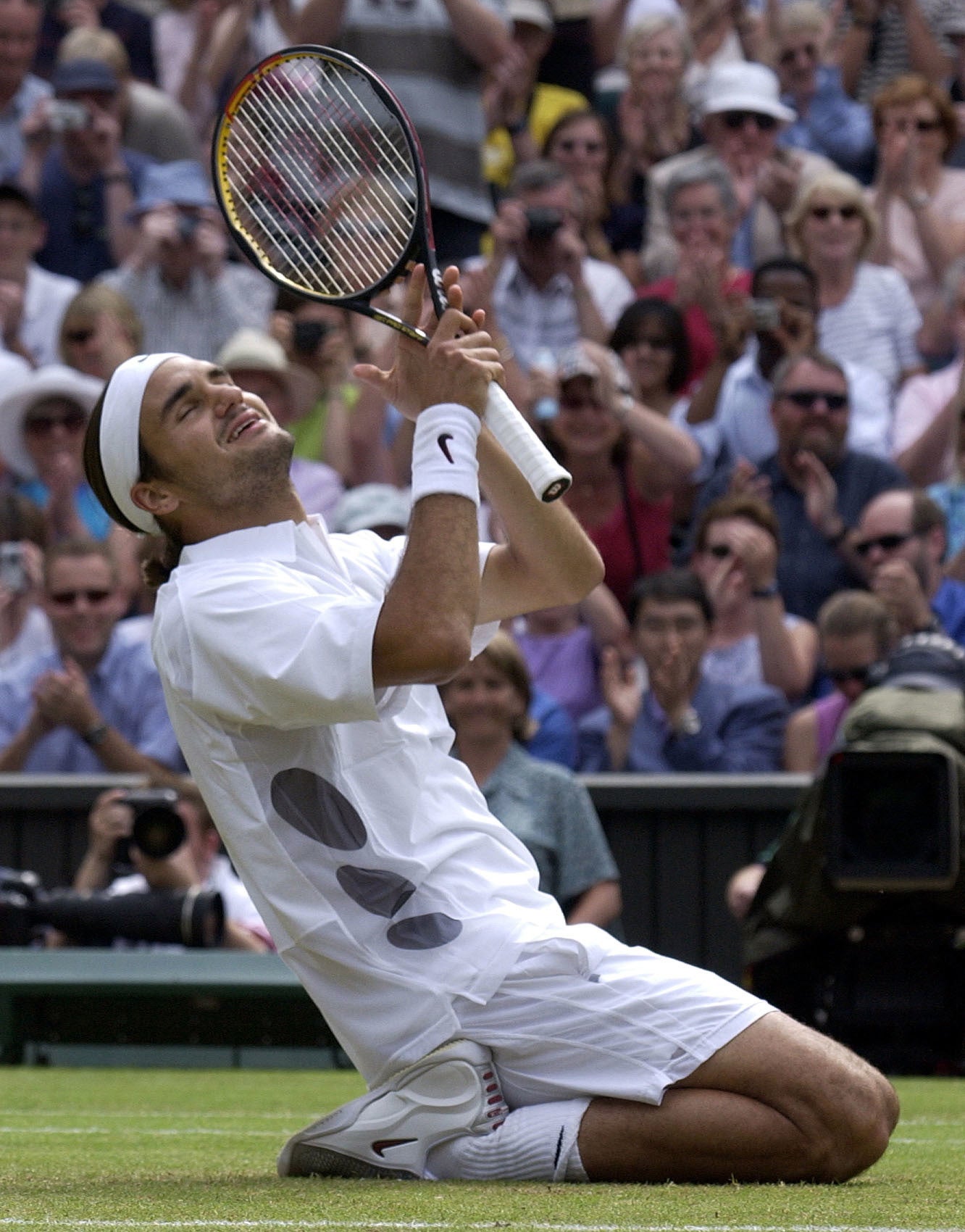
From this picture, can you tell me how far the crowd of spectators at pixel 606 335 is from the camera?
27.7 feet

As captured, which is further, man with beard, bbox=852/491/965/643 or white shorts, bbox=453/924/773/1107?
man with beard, bbox=852/491/965/643

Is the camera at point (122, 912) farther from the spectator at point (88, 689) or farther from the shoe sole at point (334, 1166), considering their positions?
the shoe sole at point (334, 1166)

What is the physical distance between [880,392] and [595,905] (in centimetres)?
357

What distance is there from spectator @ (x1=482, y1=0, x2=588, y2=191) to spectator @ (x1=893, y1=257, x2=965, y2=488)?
2.81 m

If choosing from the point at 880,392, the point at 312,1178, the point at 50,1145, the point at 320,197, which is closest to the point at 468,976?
the point at 312,1178

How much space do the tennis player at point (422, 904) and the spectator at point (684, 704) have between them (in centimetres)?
424

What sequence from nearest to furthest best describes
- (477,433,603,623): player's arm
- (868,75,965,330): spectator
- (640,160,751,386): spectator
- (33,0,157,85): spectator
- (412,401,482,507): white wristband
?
1. (412,401,482,507): white wristband
2. (477,433,603,623): player's arm
3. (640,160,751,386): spectator
4. (868,75,965,330): spectator
5. (33,0,157,85): spectator

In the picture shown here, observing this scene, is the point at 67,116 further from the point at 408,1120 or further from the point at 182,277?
the point at 408,1120

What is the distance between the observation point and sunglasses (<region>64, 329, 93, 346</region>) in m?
10.3

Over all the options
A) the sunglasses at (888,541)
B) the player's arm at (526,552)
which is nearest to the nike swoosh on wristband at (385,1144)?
the player's arm at (526,552)

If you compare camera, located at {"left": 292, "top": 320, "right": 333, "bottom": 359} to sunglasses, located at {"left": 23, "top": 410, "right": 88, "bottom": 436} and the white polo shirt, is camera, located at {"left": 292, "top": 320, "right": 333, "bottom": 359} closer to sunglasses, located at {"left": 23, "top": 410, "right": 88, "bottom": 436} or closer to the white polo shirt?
sunglasses, located at {"left": 23, "top": 410, "right": 88, "bottom": 436}

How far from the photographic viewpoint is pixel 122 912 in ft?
24.7

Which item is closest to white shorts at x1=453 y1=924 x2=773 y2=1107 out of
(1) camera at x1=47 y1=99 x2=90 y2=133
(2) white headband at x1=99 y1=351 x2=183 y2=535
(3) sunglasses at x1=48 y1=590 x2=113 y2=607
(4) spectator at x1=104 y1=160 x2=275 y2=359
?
(2) white headband at x1=99 y1=351 x2=183 y2=535

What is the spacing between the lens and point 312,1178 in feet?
13.3
